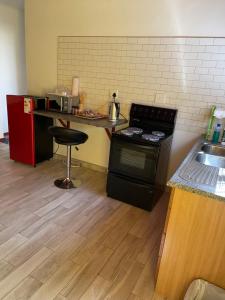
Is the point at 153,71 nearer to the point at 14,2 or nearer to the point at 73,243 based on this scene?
the point at 73,243

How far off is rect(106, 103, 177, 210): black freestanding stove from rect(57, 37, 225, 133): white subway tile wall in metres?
0.16

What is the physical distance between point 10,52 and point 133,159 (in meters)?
3.33

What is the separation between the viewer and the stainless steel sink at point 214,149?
7.00ft

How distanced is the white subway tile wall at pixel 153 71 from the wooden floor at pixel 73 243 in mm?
1140

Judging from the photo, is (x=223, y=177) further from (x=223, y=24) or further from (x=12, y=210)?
(x=12, y=210)

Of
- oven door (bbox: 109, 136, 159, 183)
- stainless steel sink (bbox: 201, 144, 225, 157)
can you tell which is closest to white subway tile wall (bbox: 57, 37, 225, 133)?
stainless steel sink (bbox: 201, 144, 225, 157)

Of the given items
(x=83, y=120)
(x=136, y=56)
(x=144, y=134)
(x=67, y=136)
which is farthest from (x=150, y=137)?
(x=136, y=56)

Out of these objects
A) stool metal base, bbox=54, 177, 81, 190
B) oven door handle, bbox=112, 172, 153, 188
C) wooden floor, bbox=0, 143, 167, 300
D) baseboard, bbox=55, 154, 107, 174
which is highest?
oven door handle, bbox=112, 172, 153, 188

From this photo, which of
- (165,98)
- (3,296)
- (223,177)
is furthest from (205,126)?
(3,296)

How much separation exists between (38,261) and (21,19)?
4.23 m

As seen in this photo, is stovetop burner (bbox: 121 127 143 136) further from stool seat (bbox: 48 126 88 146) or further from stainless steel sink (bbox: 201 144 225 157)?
stainless steel sink (bbox: 201 144 225 157)

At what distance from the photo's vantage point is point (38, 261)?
1705 mm

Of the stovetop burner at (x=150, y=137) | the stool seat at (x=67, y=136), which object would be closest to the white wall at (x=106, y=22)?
the stovetop burner at (x=150, y=137)

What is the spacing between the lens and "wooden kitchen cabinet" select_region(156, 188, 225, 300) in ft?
4.05
